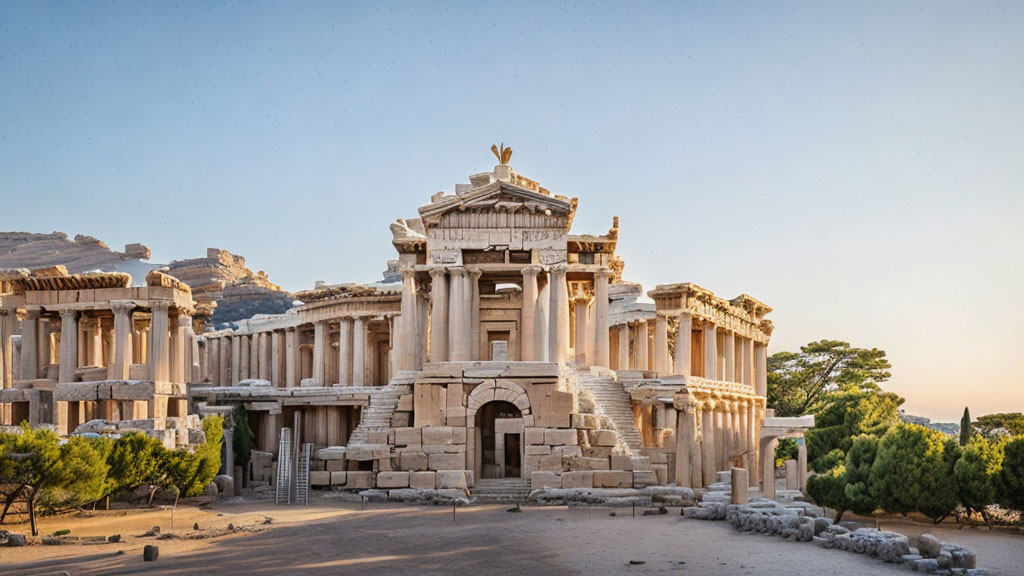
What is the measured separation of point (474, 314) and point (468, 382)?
738 cm

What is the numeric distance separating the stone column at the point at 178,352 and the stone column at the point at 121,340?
2562mm

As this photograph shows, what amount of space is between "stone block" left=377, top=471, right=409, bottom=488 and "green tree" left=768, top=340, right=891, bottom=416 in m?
42.1

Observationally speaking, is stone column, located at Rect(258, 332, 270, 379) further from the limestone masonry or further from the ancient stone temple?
the limestone masonry

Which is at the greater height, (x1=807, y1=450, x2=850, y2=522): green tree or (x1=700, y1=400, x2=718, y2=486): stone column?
(x1=700, y1=400, x2=718, y2=486): stone column

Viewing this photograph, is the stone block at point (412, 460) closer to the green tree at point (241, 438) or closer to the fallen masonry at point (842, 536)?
the fallen masonry at point (842, 536)

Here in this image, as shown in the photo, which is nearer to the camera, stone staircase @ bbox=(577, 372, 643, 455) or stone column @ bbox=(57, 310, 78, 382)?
stone staircase @ bbox=(577, 372, 643, 455)

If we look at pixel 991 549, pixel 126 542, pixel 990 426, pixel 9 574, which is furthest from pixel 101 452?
pixel 990 426

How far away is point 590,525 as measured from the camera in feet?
90.2

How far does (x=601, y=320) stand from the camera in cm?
4459

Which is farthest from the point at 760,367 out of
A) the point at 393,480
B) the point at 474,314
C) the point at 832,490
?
the point at 393,480

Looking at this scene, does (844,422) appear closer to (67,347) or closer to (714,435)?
(714,435)

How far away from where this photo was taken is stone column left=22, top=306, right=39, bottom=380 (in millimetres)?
41531

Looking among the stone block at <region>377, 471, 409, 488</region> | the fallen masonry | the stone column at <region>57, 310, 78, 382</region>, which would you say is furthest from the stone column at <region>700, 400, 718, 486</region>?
the stone column at <region>57, 310, 78, 382</region>

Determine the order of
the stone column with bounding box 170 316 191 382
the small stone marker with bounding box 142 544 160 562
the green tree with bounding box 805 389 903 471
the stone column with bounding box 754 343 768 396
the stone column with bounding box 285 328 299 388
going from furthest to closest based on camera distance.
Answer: the stone column with bounding box 754 343 768 396 → the stone column with bounding box 285 328 299 388 → the green tree with bounding box 805 389 903 471 → the stone column with bounding box 170 316 191 382 → the small stone marker with bounding box 142 544 160 562
